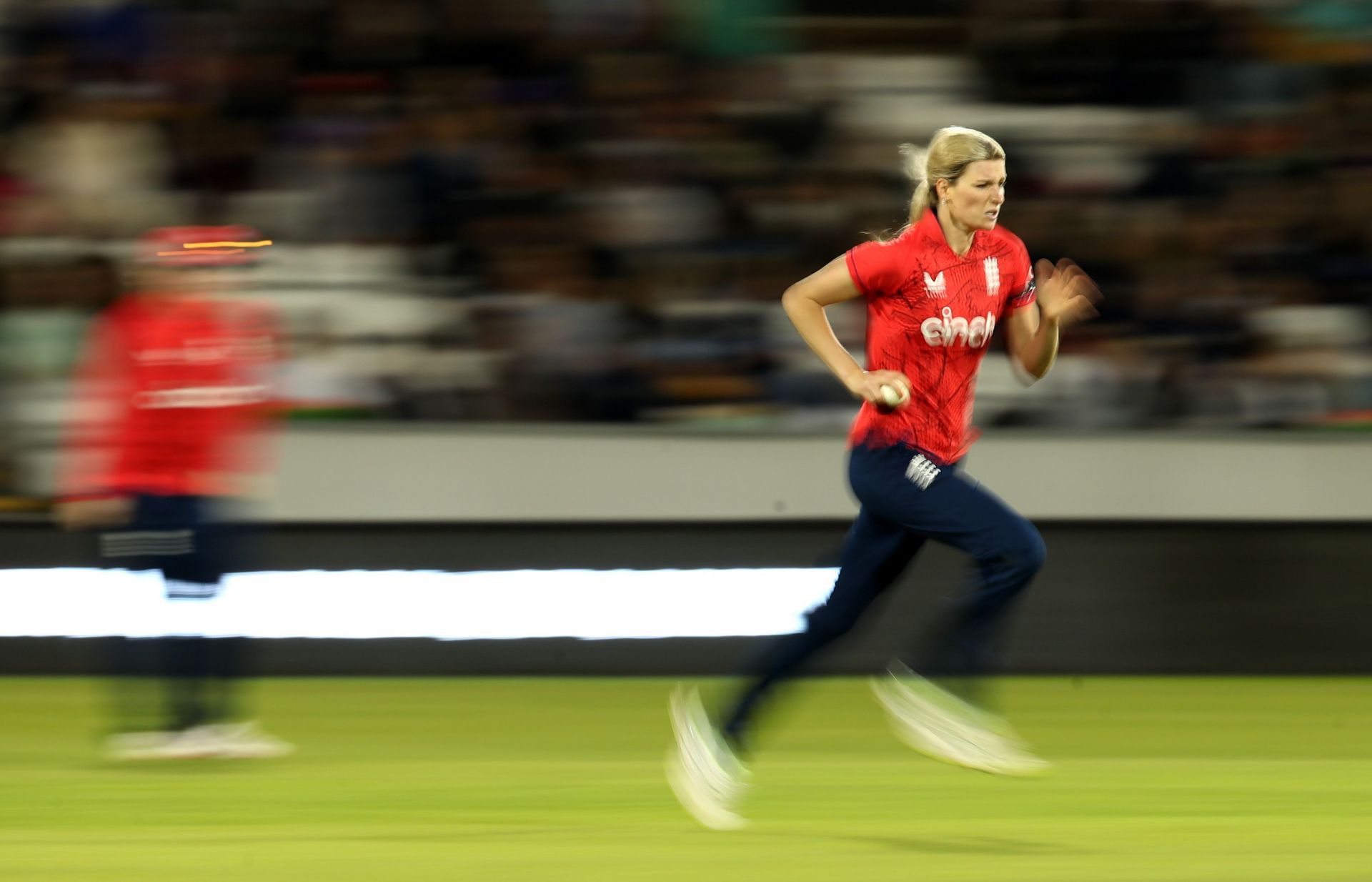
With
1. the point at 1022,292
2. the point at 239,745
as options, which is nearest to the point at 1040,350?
the point at 1022,292

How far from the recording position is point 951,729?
5059 mm

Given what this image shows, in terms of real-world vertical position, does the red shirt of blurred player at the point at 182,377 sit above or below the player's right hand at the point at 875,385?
below

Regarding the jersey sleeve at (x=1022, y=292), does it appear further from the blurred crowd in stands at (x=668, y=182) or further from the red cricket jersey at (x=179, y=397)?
the blurred crowd in stands at (x=668, y=182)

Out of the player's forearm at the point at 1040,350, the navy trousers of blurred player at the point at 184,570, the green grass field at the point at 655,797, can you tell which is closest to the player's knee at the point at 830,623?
the green grass field at the point at 655,797

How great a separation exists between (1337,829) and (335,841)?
2362 mm

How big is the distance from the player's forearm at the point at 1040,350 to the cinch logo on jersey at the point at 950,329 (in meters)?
0.18

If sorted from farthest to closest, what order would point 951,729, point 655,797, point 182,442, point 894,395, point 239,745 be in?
point 239,745 → point 182,442 → point 655,797 → point 951,729 → point 894,395

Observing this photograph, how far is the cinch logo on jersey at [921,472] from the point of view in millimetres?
4836

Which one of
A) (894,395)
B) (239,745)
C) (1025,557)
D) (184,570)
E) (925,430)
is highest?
(894,395)

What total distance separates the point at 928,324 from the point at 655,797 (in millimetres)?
1480

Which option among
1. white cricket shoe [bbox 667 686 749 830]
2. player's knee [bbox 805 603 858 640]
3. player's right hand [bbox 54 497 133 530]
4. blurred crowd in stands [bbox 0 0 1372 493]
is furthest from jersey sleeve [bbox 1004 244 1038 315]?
blurred crowd in stands [bbox 0 0 1372 493]

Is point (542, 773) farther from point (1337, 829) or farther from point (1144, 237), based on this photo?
point (1144, 237)

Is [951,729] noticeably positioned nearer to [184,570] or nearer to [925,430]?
[925,430]

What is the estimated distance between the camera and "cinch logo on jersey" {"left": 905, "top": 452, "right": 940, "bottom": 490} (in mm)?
4836
